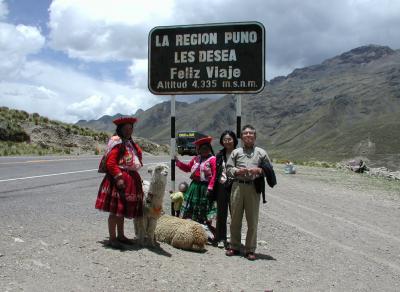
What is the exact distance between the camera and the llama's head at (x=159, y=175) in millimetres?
7102

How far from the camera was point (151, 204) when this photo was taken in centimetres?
719

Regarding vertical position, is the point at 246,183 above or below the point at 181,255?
above

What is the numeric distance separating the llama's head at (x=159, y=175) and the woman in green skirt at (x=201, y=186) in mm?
1044

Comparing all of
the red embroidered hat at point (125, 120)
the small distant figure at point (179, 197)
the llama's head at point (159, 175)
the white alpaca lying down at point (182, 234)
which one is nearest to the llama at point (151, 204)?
the llama's head at point (159, 175)

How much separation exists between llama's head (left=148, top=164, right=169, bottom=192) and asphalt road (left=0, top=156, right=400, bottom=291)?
920mm

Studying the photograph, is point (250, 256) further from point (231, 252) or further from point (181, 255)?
point (181, 255)

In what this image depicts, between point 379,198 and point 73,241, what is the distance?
558 inches

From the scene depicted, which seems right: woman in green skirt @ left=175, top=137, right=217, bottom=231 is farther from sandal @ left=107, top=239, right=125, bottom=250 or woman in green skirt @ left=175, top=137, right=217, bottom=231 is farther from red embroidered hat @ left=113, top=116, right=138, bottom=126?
sandal @ left=107, top=239, right=125, bottom=250

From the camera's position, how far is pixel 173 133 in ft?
31.4

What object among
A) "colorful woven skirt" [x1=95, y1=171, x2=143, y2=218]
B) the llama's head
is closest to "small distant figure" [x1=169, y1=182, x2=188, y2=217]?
the llama's head

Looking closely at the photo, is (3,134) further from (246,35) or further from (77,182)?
(246,35)

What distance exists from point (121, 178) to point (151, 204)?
762 millimetres

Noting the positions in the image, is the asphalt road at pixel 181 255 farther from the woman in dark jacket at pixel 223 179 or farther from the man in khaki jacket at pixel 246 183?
the woman in dark jacket at pixel 223 179

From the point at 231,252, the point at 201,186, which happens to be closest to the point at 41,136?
the point at 201,186
